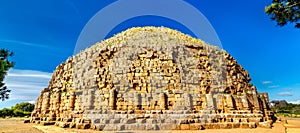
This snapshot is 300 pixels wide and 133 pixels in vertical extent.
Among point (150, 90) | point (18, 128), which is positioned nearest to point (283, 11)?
point (150, 90)

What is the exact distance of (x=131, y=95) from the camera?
1474 cm

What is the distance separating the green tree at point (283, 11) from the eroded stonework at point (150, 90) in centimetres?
739

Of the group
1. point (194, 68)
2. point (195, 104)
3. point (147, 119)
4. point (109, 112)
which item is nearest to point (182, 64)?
point (194, 68)

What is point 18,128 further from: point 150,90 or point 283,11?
point 283,11

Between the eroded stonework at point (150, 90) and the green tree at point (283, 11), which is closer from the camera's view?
the green tree at point (283, 11)

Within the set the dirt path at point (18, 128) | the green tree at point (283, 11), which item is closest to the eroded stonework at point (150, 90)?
the dirt path at point (18, 128)

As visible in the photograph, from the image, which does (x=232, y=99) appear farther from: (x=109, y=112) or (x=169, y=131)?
(x=109, y=112)

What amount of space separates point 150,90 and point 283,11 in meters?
9.45

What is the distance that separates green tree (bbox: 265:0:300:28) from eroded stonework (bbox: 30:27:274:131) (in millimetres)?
7394

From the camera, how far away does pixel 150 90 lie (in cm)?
1529

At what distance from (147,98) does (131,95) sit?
3.82ft

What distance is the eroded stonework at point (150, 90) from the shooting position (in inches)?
543

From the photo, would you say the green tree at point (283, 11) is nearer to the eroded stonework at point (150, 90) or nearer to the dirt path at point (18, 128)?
the eroded stonework at point (150, 90)

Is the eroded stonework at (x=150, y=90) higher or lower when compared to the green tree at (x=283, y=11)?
lower
